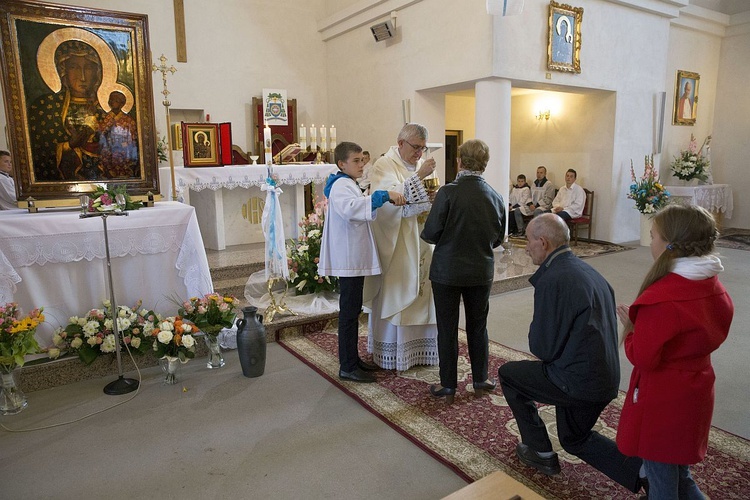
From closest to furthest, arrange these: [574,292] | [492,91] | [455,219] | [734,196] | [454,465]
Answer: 1. [574,292]
2. [454,465]
3. [455,219]
4. [492,91]
5. [734,196]

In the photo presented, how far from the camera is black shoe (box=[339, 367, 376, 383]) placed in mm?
3744

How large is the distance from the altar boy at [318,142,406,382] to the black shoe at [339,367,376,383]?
A: 0.01 m

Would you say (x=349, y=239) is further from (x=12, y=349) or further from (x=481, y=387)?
(x=12, y=349)

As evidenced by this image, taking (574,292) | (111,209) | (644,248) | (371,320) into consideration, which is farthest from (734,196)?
(111,209)

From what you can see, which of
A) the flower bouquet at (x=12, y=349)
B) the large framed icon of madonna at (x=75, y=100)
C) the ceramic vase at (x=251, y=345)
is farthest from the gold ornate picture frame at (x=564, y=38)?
the flower bouquet at (x=12, y=349)

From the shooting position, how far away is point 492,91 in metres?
7.55

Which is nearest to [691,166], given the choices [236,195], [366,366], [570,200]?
[570,200]

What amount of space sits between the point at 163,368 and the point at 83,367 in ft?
2.09

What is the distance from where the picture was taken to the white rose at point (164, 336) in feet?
12.2

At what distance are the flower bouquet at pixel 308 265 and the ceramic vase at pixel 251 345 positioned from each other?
151 centimetres

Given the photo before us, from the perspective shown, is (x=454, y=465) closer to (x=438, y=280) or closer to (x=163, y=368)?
(x=438, y=280)

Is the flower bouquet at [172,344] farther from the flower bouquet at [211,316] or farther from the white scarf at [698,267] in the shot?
the white scarf at [698,267]

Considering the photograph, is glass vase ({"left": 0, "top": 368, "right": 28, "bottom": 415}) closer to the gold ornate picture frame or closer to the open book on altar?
the open book on altar

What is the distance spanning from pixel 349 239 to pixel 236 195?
393 cm
